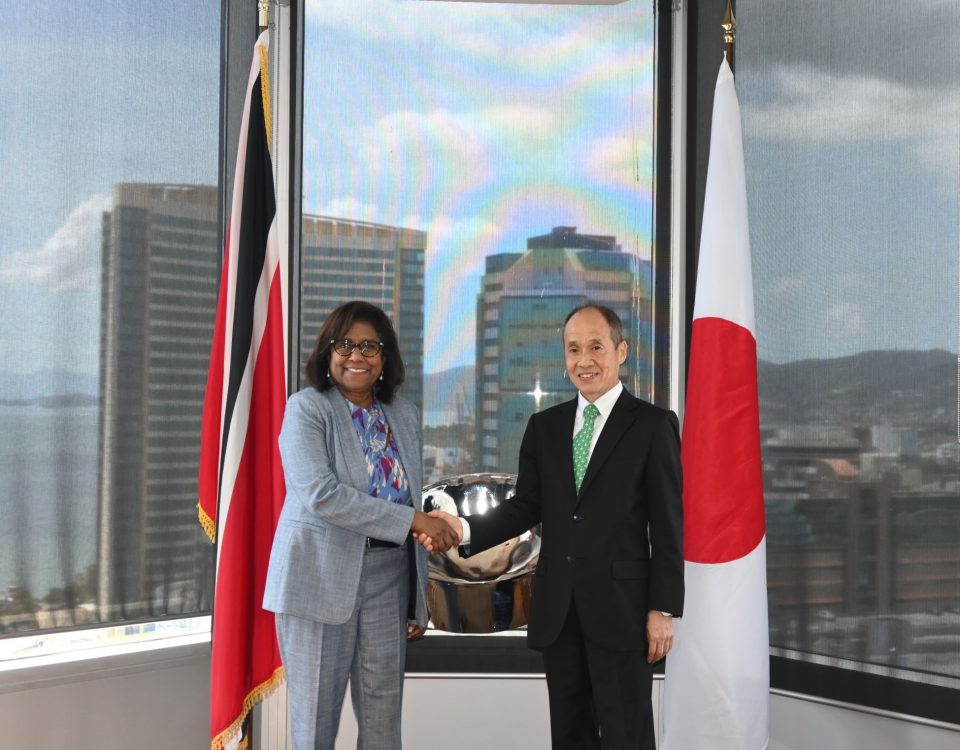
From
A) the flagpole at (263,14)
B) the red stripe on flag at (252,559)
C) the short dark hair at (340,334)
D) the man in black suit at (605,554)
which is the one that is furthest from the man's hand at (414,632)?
the flagpole at (263,14)

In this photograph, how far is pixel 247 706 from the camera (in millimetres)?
2555

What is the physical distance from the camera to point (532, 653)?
10.5 feet

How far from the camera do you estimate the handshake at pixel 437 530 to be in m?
2.22

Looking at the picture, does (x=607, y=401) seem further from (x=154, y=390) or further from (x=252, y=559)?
(x=154, y=390)

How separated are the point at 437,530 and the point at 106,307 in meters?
1.41

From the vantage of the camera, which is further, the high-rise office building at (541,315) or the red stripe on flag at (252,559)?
the high-rise office building at (541,315)

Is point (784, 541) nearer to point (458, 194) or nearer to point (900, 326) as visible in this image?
point (900, 326)

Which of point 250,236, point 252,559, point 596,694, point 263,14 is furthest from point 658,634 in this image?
point 263,14

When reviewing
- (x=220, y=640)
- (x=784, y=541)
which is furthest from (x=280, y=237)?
(x=784, y=541)

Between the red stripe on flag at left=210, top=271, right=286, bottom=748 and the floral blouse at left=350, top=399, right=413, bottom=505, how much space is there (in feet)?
1.55

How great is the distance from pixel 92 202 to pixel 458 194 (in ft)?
4.22

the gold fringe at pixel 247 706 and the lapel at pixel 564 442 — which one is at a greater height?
the lapel at pixel 564 442

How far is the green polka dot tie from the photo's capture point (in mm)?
2209

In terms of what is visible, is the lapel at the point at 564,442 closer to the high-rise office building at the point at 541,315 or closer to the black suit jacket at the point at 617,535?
the black suit jacket at the point at 617,535
